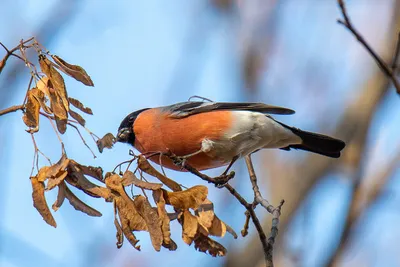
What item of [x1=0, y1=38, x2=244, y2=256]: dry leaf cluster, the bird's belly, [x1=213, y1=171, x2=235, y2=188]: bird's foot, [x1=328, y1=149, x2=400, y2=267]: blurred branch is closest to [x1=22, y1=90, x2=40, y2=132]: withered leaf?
[x1=0, y1=38, x2=244, y2=256]: dry leaf cluster

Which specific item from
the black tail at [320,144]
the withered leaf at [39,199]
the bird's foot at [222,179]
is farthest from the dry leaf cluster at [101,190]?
the black tail at [320,144]

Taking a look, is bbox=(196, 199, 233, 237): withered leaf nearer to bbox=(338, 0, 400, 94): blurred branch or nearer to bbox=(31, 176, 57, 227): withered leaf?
bbox=(31, 176, 57, 227): withered leaf

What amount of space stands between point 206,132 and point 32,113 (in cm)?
134

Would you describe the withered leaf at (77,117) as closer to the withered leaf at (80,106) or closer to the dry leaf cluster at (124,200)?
the withered leaf at (80,106)

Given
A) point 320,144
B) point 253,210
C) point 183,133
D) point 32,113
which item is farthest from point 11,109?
point 320,144

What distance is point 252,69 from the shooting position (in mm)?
6062

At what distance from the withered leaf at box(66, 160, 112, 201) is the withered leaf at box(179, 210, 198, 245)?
29 cm

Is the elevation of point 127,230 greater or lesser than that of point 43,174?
lesser

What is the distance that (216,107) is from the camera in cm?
372

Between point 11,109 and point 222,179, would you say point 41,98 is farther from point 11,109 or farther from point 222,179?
point 222,179

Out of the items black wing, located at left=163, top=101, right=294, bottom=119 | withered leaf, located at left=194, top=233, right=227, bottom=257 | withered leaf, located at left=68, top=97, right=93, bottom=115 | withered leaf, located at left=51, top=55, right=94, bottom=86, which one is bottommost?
withered leaf, located at left=194, top=233, right=227, bottom=257

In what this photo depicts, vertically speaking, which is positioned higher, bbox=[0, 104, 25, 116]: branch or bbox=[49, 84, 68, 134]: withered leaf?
bbox=[49, 84, 68, 134]: withered leaf

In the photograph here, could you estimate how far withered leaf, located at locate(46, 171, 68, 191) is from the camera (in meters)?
2.23

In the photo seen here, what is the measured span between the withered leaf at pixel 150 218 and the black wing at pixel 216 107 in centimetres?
139
